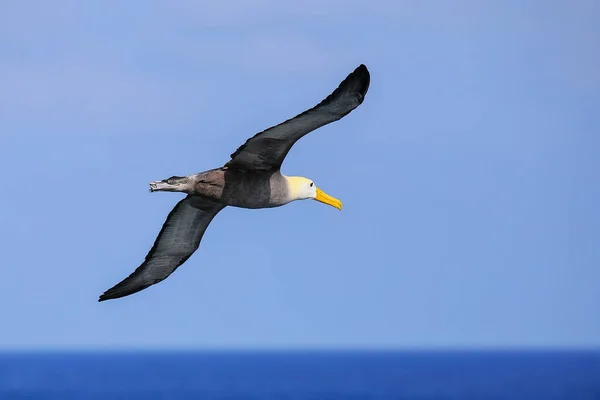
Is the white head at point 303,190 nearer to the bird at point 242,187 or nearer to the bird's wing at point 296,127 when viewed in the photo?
the bird at point 242,187

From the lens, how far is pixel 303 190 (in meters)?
17.9

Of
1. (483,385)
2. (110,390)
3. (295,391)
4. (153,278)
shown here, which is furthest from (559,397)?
(153,278)

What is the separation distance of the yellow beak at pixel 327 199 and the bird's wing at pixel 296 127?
165 centimetres

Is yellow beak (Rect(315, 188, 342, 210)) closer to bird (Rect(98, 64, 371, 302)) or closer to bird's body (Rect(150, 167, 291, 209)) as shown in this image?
bird (Rect(98, 64, 371, 302))

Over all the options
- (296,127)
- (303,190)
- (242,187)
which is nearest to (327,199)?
(303,190)

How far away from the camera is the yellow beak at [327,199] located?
18609mm

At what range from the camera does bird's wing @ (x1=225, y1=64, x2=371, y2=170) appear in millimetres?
15344

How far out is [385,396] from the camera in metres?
82.7

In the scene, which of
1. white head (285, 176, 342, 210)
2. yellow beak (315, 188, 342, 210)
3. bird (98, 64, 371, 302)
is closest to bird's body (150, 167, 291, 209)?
bird (98, 64, 371, 302)

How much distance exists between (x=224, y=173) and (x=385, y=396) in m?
67.4

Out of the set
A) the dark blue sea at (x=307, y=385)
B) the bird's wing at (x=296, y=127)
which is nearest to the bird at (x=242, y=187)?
the bird's wing at (x=296, y=127)

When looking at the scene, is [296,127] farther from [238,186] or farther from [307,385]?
[307,385]

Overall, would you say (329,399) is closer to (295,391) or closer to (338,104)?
(295,391)

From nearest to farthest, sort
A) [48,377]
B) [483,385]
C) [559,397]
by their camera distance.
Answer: [559,397] < [483,385] < [48,377]
